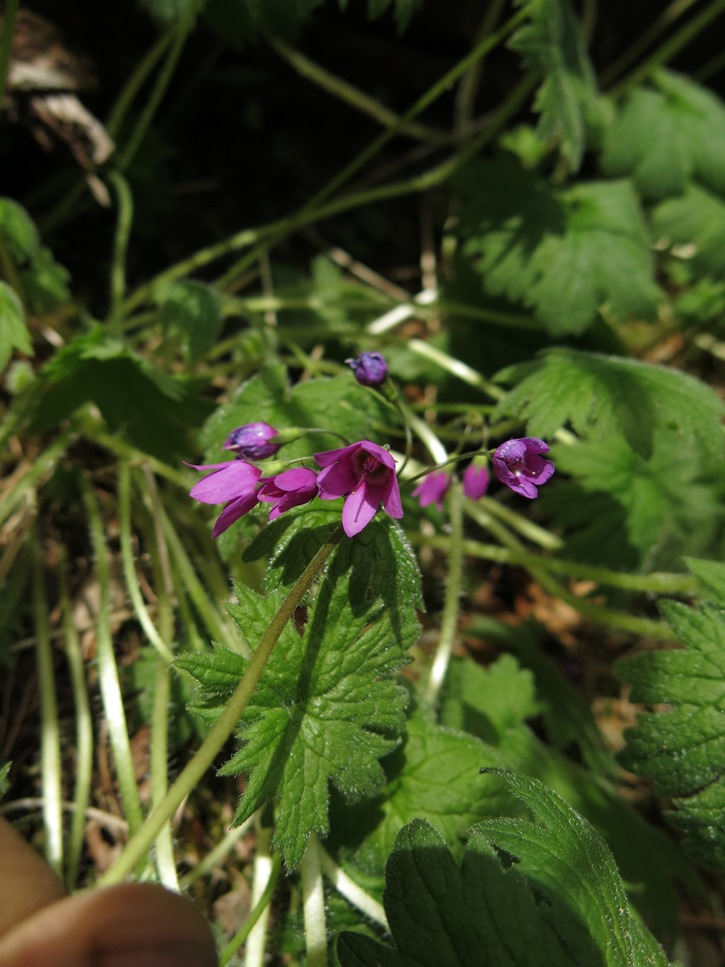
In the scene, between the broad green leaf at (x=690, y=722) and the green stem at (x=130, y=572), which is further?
the green stem at (x=130, y=572)

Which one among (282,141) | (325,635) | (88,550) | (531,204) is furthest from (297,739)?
(282,141)

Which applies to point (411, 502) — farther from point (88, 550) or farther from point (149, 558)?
point (88, 550)

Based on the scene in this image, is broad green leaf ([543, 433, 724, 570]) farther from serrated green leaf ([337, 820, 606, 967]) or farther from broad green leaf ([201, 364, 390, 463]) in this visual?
serrated green leaf ([337, 820, 606, 967])

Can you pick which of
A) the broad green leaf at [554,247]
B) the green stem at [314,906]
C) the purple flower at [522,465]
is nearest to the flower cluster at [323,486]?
the purple flower at [522,465]

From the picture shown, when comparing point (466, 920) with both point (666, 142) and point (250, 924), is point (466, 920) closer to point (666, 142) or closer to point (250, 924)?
point (250, 924)

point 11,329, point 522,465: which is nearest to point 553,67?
point 522,465

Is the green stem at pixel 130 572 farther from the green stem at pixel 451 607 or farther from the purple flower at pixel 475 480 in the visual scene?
the purple flower at pixel 475 480
